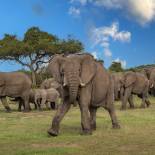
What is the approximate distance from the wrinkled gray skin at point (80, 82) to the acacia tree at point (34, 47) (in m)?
42.9

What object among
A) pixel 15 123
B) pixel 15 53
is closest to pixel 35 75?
pixel 15 53

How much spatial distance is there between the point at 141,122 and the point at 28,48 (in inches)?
1657

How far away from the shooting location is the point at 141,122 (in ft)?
57.6

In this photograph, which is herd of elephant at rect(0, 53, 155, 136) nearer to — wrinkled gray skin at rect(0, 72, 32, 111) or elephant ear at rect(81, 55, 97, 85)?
elephant ear at rect(81, 55, 97, 85)

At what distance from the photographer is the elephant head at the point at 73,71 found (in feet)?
44.9

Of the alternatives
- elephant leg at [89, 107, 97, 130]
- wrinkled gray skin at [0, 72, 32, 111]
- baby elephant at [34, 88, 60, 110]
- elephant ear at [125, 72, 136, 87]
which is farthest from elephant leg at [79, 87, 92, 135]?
baby elephant at [34, 88, 60, 110]

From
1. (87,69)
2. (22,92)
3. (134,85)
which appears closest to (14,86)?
(22,92)

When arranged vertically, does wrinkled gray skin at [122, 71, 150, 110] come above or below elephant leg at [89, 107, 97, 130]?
above

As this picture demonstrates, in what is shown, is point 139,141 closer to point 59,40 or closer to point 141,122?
point 141,122

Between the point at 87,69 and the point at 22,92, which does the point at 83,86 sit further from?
the point at 22,92

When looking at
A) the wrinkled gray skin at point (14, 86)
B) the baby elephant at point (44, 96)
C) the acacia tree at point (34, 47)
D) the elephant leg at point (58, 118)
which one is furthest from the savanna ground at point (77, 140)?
the acacia tree at point (34, 47)

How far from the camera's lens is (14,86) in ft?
86.1

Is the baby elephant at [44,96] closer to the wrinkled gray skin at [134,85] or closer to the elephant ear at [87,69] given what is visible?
the wrinkled gray skin at [134,85]

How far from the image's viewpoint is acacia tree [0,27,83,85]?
58938 mm
